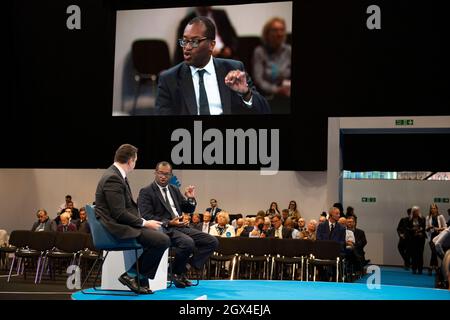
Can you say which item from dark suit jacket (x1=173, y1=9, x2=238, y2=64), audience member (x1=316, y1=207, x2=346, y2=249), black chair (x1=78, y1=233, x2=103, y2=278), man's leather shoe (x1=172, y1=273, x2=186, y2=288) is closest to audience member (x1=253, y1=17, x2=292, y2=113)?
dark suit jacket (x1=173, y1=9, x2=238, y2=64)

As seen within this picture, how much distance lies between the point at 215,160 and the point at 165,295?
9.78m

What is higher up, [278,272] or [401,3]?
[401,3]

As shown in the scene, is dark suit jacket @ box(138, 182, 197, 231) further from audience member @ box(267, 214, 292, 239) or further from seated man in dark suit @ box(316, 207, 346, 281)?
audience member @ box(267, 214, 292, 239)

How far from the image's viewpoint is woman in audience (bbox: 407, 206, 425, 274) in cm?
1400

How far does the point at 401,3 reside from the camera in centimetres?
1464

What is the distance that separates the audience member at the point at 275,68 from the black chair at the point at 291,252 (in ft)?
16.6

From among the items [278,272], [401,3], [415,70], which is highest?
[401,3]

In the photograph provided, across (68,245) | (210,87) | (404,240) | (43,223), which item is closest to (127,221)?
(68,245)

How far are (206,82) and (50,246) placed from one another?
5600mm

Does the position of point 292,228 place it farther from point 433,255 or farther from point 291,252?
point 433,255

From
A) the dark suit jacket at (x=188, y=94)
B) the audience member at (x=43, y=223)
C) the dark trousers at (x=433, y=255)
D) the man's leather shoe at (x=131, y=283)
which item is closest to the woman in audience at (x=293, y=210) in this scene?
the dark suit jacket at (x=188, y=94)
